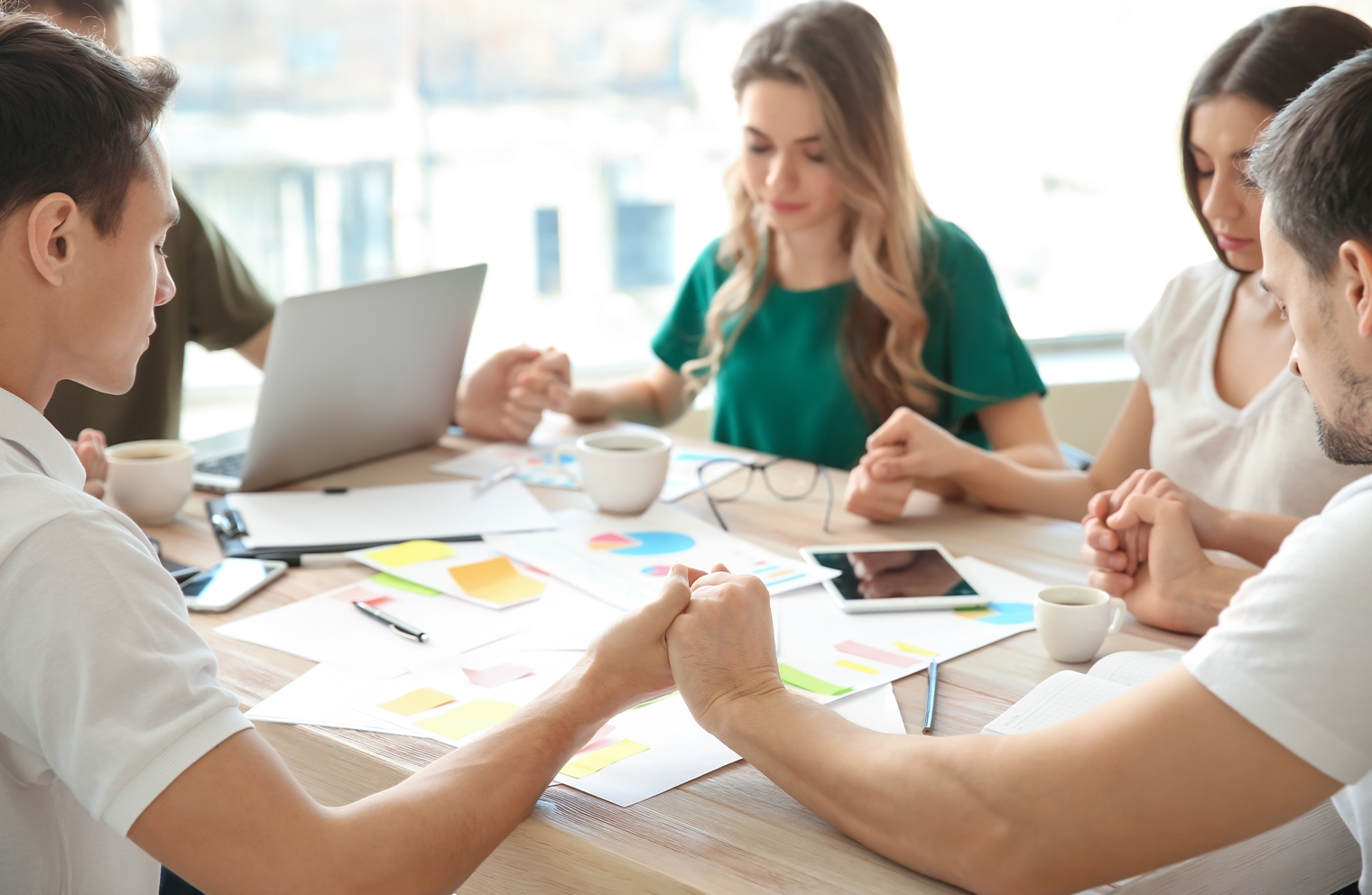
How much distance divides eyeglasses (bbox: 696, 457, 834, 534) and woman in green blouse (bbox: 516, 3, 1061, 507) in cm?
31

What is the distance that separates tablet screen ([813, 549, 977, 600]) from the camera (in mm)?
1253

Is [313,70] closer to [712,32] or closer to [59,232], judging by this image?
[712,32]

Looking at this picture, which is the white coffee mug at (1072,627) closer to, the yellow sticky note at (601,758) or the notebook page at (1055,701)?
the notebook page at (1055,701)

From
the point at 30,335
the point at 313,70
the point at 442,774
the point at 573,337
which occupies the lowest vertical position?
the point at 573,337

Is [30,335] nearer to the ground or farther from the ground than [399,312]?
farther from the ground

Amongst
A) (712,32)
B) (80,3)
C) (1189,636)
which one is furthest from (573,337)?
(1189,636)

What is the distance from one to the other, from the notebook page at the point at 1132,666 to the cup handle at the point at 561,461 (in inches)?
30.2

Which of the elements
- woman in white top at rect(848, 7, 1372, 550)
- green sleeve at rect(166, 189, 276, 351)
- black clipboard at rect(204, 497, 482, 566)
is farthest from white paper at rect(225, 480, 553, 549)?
green sleeve at rect(166, 189, 276, 351)

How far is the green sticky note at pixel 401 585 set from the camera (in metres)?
1.27

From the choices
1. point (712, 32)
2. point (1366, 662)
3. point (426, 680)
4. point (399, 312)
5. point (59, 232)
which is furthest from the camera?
point (712, 32)

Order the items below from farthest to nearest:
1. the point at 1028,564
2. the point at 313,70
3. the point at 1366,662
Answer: the point at 313,70, the point at 1028,564, the point at 1366,662

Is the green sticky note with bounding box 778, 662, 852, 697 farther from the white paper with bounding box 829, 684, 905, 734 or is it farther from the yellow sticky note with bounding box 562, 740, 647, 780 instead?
the yellow sticky note with bounding box 562, 740, 647, 780

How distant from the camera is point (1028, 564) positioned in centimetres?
137

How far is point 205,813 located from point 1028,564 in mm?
968
